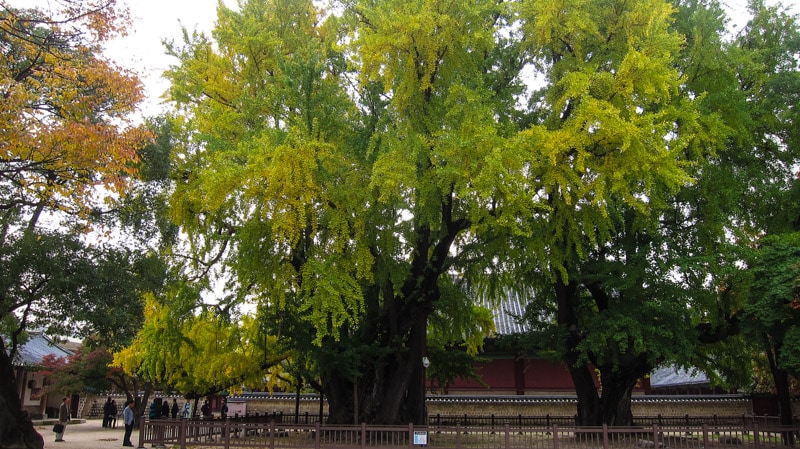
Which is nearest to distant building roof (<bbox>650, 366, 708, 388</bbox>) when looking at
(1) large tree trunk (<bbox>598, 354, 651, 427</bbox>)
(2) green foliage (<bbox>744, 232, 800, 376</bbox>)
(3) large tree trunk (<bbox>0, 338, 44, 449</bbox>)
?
(1) large tree trunk (<bbox>598, 354, 651, 427</bbox>)

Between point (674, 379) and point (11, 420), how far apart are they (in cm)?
2970

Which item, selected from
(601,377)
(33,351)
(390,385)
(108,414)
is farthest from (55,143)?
(33,351)

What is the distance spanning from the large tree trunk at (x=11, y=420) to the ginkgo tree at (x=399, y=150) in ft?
15.9

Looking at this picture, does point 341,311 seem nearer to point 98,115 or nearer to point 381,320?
point 381,320

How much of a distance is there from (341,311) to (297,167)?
3010 mm

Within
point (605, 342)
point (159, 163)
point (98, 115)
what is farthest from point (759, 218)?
point (98, 115)

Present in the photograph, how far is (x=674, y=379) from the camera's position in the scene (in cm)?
3048

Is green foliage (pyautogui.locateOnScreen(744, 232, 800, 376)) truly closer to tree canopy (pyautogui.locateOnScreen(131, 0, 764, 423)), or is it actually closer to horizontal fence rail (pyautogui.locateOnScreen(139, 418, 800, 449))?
tree canopy (pyautogui.locateOnScreen(131, 0, 764, 423))

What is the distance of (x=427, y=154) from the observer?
11.9 m

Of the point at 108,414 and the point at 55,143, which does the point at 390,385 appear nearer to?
the point at 55,143

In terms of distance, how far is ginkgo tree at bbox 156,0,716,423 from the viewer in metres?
11.0

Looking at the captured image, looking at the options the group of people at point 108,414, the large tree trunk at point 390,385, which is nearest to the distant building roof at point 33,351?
the group of people at point 108,414

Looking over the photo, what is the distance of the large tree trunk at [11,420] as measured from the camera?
11734mm

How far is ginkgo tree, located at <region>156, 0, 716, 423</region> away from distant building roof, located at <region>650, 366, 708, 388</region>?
672 inches
